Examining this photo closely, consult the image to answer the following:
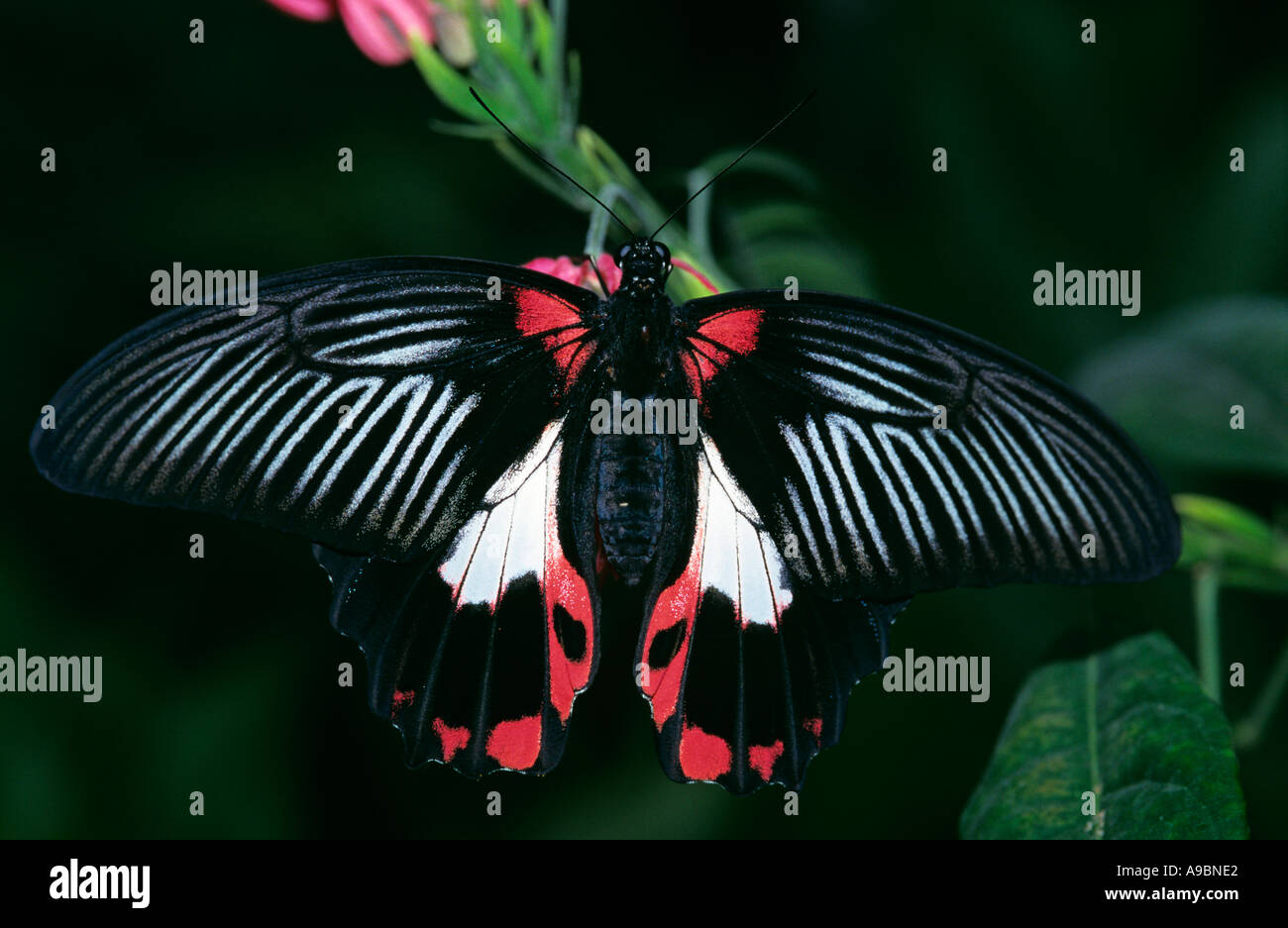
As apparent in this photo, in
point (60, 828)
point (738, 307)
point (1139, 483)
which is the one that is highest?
point (738, 307)

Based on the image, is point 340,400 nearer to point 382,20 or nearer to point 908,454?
point 382,20

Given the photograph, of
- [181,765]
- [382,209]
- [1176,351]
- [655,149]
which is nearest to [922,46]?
[655,149]

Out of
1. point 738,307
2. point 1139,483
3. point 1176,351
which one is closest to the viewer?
point 1139,483

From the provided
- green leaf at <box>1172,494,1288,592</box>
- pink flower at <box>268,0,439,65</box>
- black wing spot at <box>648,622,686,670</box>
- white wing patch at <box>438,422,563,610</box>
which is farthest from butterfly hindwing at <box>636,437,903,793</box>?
pink flower at <box>268,0,439,65</box>

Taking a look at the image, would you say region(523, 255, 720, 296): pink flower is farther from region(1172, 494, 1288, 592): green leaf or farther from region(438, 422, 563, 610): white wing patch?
region(1172, 494, 1288, 592): green leaf

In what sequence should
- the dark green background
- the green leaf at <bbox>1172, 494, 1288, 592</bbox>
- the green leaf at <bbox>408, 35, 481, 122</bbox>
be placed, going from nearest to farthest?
the green leaf at <bbox>408, 35, 481, 122</bbox> < the green leaf at <bbox>1172, 494, 1288, 592</bbox> < the dark green background

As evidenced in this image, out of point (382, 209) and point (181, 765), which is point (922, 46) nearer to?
point (382, 209)

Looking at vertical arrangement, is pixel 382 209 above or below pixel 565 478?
above

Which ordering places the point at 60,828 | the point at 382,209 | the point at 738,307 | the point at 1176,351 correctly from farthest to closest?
the point at 382,209, the point at 60,828, the point at 1176,351, the point at 738,307
